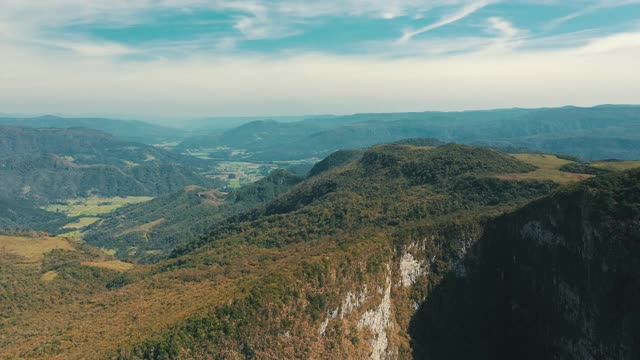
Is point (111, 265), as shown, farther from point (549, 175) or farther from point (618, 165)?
point (618, 165)

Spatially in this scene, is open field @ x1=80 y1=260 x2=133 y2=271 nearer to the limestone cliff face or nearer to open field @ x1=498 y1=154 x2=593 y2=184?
the limestone cliff face

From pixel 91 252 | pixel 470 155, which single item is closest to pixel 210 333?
pixel 91 252

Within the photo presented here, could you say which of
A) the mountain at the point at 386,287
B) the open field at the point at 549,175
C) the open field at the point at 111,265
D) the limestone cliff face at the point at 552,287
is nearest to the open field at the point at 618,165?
the open field at the point at 549,175

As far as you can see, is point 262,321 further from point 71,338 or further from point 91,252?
point 91,252

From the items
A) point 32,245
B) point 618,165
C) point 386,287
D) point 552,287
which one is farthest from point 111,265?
point 618,165

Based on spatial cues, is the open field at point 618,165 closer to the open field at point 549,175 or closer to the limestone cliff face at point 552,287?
the open field at point 549,175
